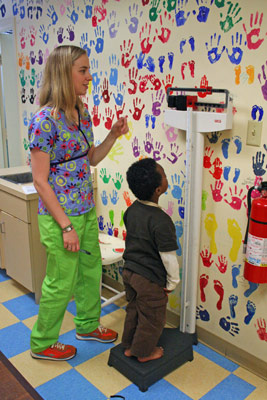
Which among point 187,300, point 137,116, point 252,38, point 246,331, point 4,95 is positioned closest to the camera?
point 252,38

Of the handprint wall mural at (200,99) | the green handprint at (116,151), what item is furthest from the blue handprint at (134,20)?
the green handprint at (116,151)

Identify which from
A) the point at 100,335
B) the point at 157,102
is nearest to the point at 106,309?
the point at 100,335

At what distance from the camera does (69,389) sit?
1908 mm

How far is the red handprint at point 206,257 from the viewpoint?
2150 mm

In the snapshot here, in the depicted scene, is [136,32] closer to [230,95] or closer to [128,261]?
[230,95]

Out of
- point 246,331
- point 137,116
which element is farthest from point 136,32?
point 246,331

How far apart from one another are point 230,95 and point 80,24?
1.29 meters

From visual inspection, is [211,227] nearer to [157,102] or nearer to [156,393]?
[157,102]

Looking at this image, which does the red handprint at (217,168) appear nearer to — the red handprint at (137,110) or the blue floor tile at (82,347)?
the red handprint at (137,110)

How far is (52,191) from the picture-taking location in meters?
1.85

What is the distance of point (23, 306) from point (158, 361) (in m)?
1.10

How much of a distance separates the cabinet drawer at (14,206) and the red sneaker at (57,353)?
83 centimetres

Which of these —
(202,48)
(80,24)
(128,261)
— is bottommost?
(128,261)

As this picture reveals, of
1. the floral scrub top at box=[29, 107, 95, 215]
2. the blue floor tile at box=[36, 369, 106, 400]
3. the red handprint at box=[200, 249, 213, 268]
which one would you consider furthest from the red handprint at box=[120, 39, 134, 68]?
the blue floor tile at box=[36, 369, 106, 400]
